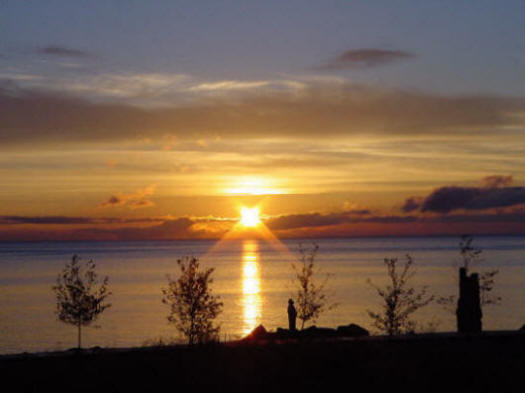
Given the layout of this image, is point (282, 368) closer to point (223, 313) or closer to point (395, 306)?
point (395, 306)

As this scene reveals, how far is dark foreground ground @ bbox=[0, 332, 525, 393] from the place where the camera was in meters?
18.6

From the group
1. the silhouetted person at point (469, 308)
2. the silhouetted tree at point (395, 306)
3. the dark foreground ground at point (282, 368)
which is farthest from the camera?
the silhouetted tree at point (395, 306)

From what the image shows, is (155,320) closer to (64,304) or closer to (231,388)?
(64,304)

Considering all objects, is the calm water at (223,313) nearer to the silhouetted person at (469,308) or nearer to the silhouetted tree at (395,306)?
the silhouetted tree at (395,306)

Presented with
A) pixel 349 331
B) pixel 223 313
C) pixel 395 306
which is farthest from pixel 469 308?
pixel 223 313

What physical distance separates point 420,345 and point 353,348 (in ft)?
10.7

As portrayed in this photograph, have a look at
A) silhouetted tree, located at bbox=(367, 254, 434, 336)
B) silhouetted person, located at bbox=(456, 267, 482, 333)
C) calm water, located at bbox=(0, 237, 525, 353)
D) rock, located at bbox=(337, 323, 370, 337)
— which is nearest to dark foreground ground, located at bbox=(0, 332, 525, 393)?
silhouetted person, located at bbox=(456, 267, 482, 333)

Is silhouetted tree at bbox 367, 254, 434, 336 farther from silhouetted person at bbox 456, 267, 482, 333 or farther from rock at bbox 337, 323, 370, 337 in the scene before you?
silhouetted person at bbox 456, 267, 482, 333

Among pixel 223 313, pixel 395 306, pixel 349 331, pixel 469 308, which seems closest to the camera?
pixel 469 308

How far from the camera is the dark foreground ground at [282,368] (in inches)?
731

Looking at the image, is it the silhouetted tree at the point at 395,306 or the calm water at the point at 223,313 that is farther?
the calm water at the point at 223,313

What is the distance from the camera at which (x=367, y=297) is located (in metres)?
92.6

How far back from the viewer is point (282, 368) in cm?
2025

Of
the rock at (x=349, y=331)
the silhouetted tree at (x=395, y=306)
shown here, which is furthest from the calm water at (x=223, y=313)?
the rock at (x=349, y=331)
